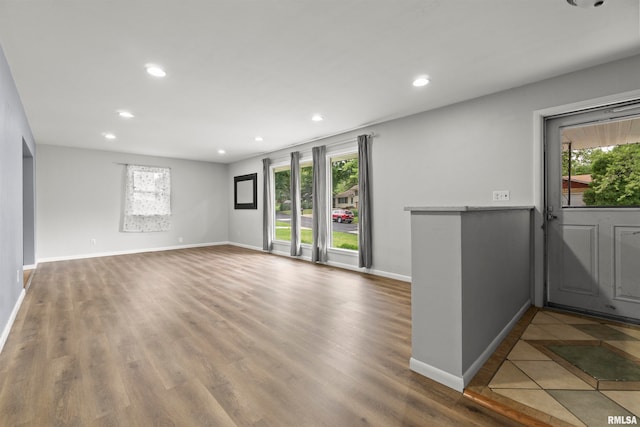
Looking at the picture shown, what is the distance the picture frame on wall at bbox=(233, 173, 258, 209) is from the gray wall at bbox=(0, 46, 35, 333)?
4573 mm

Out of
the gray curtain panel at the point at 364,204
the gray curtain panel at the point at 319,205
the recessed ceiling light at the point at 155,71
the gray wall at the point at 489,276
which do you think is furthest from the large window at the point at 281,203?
the gray wall at the point at 489,276

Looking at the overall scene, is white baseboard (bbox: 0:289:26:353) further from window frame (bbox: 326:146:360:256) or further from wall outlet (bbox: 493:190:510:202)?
wall outlet (bbox: 493:190:510:202)

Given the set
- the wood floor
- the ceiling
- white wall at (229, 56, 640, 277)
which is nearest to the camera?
the wood floor

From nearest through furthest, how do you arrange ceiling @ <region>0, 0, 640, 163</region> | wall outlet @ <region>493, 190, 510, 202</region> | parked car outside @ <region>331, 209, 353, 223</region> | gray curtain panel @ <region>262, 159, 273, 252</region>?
1. ceiling @ <region>0, 0, 640, 163</region>
2. wall outlet @ <region>493, 190, 510, 202</region>
3. parked car outside @ <region>331, 209, 353, 223</region>
4. gray curtain panel @ <region>262, 159, 273, 252</region>

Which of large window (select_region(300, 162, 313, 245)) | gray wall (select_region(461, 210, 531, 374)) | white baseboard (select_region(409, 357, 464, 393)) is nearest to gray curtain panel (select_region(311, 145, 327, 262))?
large window (select_region(300, 162, 313, 245))

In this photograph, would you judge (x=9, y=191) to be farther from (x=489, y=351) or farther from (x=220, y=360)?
(x=489, y=351)

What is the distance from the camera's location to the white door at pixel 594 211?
2.70 m

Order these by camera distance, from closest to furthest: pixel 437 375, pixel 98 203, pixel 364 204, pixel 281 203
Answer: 1. pixel 437 375
2. pixel 364 204
3. pixel 98 203
4. pixel 281 203

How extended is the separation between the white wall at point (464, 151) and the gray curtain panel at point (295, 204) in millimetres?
1303

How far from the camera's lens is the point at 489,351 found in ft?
6.73

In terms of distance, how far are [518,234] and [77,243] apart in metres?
8.00

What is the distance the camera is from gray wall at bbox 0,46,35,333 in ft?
7.88

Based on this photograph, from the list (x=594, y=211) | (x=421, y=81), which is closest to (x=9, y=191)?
(x=421, y=81)

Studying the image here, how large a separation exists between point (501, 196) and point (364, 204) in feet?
6.37
